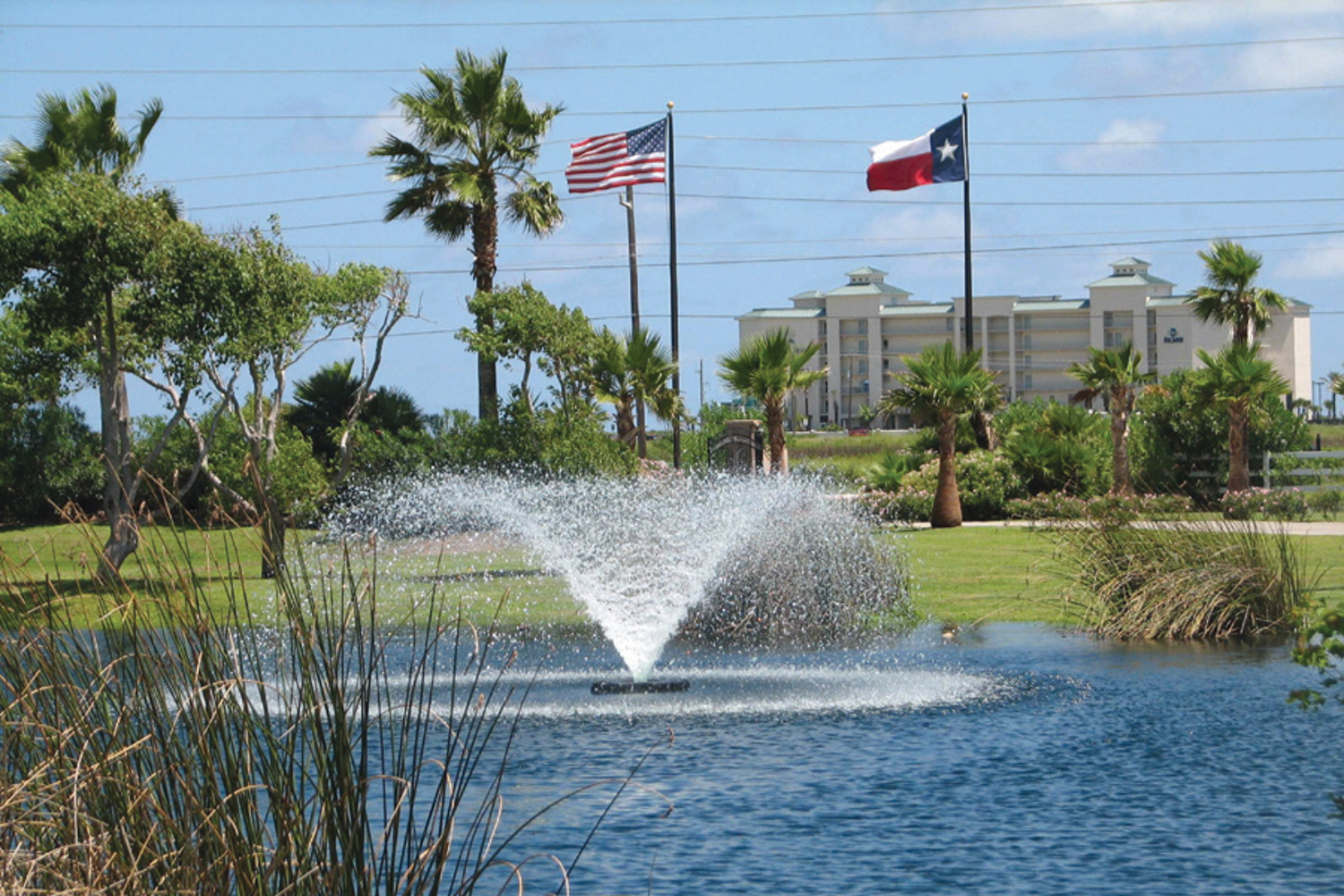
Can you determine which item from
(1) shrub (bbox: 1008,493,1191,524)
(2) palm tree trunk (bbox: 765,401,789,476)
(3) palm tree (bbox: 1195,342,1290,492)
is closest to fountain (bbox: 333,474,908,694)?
(1) shrub (bbox: 1008,493,1191,524)

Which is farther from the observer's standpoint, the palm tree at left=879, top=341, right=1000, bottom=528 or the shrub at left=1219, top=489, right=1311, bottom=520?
the palm tree at left=879, top=341, right=1000, bottom=528

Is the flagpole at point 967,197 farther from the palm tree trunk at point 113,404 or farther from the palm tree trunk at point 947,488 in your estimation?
the palm tree trunk at point 113,404

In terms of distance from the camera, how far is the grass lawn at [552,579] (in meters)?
16.8

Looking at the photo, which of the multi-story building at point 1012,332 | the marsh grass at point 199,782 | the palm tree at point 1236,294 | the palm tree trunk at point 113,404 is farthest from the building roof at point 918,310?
the marsh grass at point 199,782

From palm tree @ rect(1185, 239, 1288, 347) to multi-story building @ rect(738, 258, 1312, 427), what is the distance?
65.9 m

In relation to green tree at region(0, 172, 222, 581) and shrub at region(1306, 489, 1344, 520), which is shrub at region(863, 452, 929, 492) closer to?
shrub at region(1306, 489, 1344, 520)

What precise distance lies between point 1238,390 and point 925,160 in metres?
9.68

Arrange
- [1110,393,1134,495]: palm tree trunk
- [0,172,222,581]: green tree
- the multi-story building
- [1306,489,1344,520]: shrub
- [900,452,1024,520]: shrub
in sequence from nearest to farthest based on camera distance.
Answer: [0,172,222,581]: green tree < [1306,489,1344,520]: shrub < [1110,393,1134,495]: palm tree trunk < [900,452,1024,520]: shrub < the multi-story building

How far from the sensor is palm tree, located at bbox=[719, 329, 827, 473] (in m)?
26.9

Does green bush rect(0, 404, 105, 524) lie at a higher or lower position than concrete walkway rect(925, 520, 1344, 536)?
higher

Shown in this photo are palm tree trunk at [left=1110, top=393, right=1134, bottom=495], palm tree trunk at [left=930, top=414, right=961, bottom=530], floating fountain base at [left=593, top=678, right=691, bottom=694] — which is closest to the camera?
floating fountain base at [left=593, top=678, right=691, bottom=694]

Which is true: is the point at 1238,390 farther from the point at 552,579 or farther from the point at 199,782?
the point at 199,782

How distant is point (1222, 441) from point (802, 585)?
20937 mm

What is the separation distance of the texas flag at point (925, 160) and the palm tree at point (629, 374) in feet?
34.9
